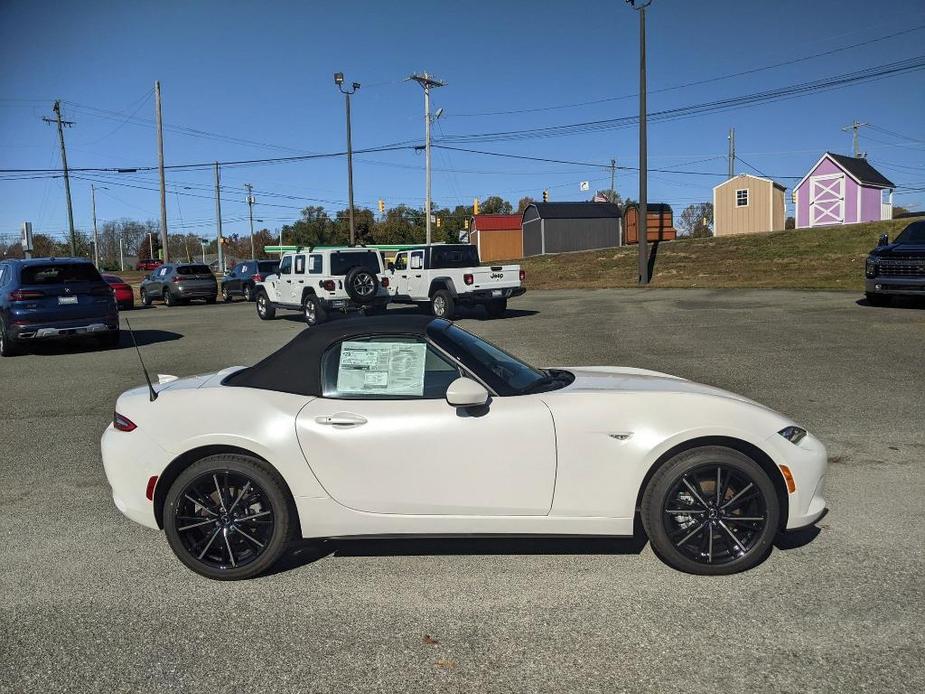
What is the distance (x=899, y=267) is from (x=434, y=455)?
54.4 feet

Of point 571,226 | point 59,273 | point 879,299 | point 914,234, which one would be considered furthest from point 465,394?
point 571,226

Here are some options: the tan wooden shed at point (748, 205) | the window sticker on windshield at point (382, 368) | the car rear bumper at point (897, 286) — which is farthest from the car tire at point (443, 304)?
the tan wooden shed at point (748, 205)

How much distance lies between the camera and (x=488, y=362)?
4352 millimetres

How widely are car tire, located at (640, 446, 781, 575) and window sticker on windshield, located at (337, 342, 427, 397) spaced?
1385mm

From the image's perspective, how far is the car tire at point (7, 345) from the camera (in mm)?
13859

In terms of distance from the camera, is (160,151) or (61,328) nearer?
(61,328)

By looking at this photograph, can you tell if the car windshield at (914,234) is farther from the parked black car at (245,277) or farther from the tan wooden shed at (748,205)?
the tan wooden shed at (748,205)

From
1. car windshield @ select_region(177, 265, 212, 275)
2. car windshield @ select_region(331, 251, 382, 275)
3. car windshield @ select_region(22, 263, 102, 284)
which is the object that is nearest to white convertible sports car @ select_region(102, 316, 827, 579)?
car windshield @ select_region(22, 263, 102, 284)

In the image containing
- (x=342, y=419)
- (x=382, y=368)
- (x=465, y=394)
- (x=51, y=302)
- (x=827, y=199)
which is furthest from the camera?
(x=827, y=199)

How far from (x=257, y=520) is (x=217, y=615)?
1.71ft

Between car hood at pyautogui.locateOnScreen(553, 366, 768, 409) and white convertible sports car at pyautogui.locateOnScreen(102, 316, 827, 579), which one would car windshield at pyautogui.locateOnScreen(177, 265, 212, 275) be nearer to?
white convertible sports car at pyautogui.locateOnScreen(102, 316, 827, 579)

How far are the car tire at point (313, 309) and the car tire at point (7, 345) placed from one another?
7081 mm

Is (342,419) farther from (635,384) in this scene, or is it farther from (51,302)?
(51,302)

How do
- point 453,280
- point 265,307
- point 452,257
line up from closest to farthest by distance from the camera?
point 453,280
point 452,257
point 265,307
